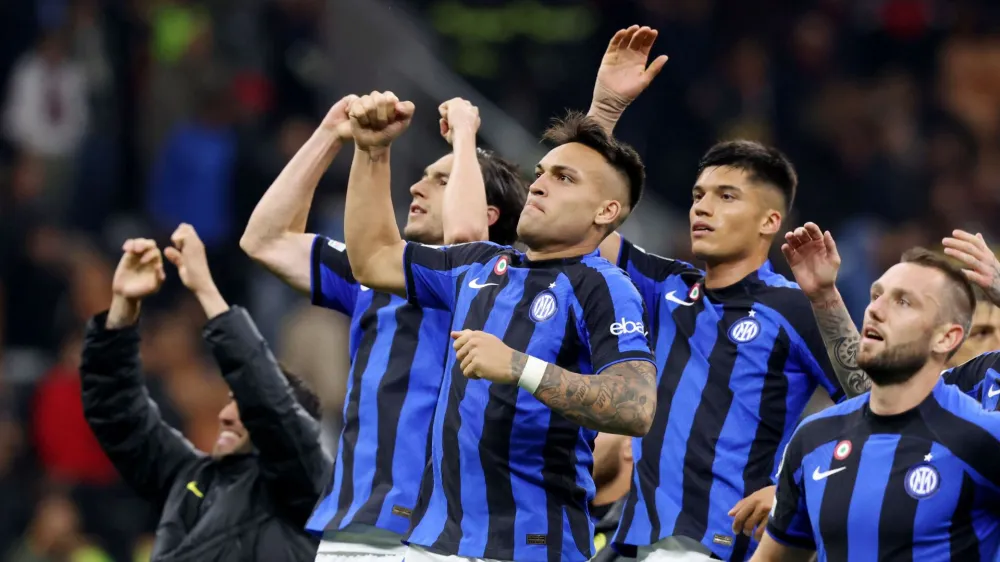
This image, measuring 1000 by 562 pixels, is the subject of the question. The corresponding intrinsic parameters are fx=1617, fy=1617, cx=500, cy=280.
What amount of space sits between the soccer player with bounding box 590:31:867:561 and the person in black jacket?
5.22ft

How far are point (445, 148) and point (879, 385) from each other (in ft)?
25.5

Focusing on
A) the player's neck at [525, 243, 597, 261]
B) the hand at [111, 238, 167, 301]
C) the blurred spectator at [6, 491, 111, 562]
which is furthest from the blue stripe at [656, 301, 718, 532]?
the blurred spectator at [6, 491, 111, 562]

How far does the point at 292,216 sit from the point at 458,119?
79 centimetres

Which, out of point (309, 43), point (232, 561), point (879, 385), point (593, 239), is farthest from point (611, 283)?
point (309, 43)

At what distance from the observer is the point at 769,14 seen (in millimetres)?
13688

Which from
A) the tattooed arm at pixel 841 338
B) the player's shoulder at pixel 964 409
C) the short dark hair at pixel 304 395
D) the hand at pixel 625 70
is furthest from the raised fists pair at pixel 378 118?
the short dark hair at pixel 304 395

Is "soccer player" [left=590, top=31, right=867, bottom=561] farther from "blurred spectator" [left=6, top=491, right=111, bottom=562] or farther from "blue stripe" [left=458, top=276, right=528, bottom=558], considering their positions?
"blurred spectator" [left=6, top=491, right=111, bottom=562]

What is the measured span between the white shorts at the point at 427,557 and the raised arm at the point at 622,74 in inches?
66.8

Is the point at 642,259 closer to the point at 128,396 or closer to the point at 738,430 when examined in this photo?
the point at 738,430

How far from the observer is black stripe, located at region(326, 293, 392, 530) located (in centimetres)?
559

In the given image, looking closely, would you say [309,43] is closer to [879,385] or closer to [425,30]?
A: [425,30]

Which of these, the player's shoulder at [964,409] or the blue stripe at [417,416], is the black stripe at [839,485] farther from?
the blue stripe at [417,416]

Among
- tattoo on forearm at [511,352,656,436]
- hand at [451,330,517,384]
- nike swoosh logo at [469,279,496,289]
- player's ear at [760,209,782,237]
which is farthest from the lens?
player's ear at [760,209,782,237]

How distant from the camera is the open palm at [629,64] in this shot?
582 cm
